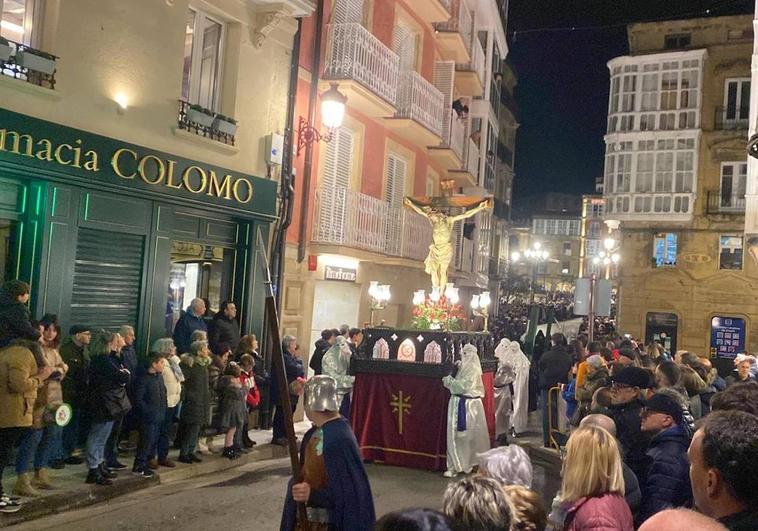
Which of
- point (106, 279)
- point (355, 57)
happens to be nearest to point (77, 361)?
point (106, 279)

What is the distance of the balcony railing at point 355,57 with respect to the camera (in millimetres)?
15070

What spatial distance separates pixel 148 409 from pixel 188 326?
2.43 meters

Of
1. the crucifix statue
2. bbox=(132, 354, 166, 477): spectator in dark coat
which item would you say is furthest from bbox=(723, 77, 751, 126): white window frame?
bbox=(132, 354, 166, 477): spectator in dark coat

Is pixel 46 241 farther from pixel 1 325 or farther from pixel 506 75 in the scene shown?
pixel 506 75

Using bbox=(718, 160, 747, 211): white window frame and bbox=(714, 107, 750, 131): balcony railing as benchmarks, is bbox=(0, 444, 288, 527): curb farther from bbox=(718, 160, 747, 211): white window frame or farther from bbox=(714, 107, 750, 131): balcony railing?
bbox=(714, 107, 750, 131): balcony railing

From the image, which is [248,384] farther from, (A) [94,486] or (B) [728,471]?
(B) [728,471]

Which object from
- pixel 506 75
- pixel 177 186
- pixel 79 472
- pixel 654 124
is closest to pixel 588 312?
pixel 177 186

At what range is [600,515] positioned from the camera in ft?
11.8

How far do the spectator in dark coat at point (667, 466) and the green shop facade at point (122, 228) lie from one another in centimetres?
802

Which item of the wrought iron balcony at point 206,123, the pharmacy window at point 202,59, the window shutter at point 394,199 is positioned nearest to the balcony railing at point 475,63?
the window shutter at point 394,199

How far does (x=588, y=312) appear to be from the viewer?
14.0 meters

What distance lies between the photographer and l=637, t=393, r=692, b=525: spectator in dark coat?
4.31 metres

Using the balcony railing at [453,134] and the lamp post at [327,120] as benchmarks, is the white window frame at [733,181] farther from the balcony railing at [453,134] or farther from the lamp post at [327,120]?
the lamp post at [327,120]

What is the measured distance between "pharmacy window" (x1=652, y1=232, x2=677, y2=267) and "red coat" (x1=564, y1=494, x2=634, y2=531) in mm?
29487
